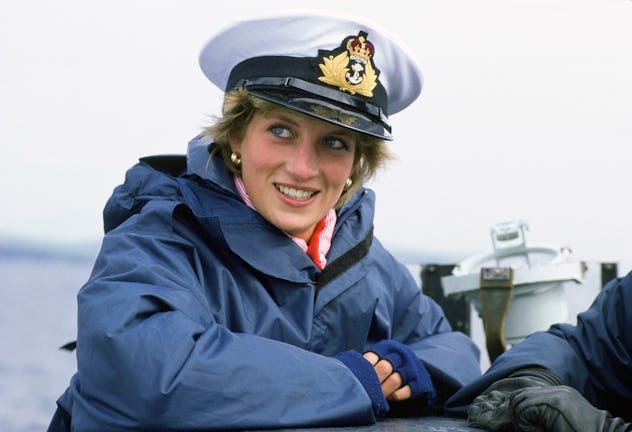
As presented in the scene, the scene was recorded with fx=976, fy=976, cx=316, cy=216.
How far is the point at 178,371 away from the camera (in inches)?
79.1

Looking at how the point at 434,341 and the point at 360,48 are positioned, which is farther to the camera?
the point at 434,341

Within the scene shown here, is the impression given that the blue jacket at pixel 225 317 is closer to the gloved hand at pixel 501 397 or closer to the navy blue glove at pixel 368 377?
the navy blue glove at pixel 368 377

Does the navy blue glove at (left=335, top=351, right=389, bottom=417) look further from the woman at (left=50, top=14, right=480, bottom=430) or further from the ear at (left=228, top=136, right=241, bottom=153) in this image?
the ear at (left=228, top=136, right=241, bottom=153)

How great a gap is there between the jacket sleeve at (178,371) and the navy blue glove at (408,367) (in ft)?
1.06

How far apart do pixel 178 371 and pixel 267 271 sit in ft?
1.53

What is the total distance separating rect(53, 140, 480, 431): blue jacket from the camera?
2.01 m

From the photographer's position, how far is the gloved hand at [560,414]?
1.83 meters

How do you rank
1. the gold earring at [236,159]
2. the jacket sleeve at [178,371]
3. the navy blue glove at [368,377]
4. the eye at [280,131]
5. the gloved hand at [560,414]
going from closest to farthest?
the gloved hand at [560,414]
the jacket sleeve at [178,371]
the navy blue glove at [368,377]
the eye at [280,131]
the gold earring at [236,159]

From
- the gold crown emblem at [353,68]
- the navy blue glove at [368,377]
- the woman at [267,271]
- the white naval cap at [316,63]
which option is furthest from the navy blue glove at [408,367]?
the gold crown emblem at [353,68]

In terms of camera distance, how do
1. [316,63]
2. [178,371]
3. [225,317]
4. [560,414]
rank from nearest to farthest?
1. [560,414]
2. [178,371]
3. [225,317]
4. [316,63]

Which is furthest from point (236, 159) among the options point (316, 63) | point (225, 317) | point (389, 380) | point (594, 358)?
point (594, 358)

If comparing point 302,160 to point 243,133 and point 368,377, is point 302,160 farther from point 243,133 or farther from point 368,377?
point 368,377

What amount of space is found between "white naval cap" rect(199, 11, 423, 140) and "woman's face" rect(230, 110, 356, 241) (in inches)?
2.2

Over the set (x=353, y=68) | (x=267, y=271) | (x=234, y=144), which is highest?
(x=353, y=68)
